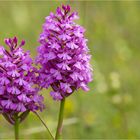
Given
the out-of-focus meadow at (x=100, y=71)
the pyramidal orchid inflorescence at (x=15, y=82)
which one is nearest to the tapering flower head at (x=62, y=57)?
the pyramidal orchid inflorescence at (x=15, y=82)

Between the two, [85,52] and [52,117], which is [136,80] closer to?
[52,117]

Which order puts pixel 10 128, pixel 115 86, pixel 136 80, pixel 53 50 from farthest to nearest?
pixel 136 80, pixel 10 128, pixel 115 86, pixel 53 50

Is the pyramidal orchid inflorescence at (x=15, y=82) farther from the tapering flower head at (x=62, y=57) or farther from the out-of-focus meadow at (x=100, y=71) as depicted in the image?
the out-of-focus meadow at (x=100, y=71)

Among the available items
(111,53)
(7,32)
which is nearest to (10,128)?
(111,53)

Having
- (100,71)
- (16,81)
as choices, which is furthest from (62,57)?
(100,71)

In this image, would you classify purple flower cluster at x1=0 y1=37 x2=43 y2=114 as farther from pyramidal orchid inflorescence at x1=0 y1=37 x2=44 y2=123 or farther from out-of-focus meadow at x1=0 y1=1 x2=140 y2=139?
out-of-focus meadow at x1=0 y1=1 x2=140 y2=139

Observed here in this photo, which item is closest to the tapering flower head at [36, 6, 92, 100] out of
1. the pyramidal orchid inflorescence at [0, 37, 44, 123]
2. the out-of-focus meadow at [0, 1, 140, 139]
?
the pyramidal orchid inflorescence at [0, 37, 44, 123]

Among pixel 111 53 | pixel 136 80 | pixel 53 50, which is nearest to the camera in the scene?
pixel 53 50

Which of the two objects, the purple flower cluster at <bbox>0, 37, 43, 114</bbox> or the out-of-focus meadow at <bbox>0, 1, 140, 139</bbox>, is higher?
the purple flower cluster at <bbox>0, 37, 43, 114</bbox>

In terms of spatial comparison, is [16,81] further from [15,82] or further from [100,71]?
[100,71]
